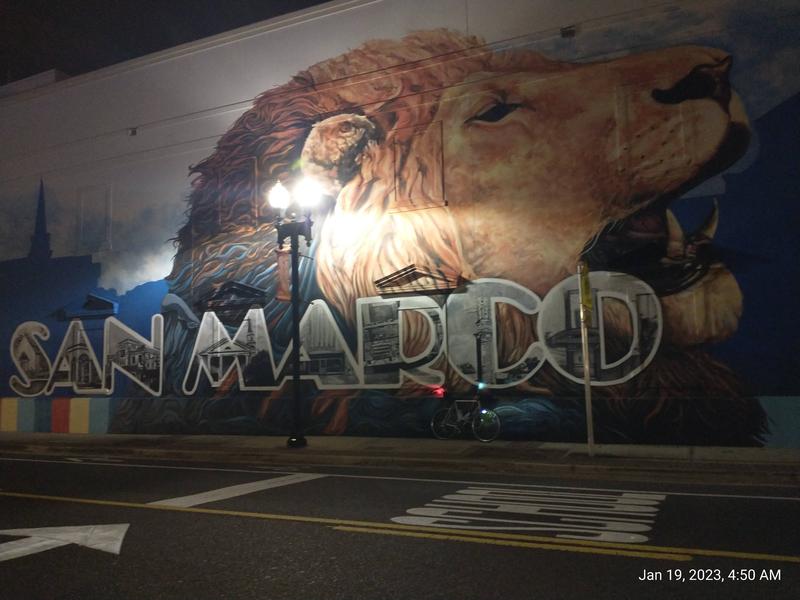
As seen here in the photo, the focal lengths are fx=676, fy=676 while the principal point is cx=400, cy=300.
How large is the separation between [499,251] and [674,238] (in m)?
3.36

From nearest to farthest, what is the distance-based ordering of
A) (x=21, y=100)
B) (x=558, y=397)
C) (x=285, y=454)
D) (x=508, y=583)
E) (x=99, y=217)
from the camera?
1. (x=508, y=583)
2. (x=285, y=454)
3. (x=558, y=397)
4. (x=99, y=217)
5. (x=21, y=100)

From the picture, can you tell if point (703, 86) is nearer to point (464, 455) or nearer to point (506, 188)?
point (506, 188)

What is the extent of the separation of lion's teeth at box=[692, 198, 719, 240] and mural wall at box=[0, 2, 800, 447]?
4 cm

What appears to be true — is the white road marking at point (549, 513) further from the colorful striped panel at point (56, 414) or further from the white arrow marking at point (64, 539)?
the colorful striped panel at point (56, 414)

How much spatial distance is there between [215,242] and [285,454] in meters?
6.91

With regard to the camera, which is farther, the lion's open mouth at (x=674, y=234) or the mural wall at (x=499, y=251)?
the lion's open mouth at (x=674, y=234)

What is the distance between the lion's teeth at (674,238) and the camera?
1265cm

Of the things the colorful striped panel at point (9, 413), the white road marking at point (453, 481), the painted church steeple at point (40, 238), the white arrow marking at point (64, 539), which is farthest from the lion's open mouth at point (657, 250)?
the colorful striped panel at point (9, 413)

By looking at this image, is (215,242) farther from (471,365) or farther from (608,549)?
(608,549)

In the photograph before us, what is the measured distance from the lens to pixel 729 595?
4441mm

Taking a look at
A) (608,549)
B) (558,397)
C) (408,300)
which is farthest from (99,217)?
Answer: (608,549)

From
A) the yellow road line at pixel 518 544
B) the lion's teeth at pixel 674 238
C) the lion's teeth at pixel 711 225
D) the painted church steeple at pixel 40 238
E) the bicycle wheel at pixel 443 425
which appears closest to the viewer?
the yellow road line at pixel 518 544

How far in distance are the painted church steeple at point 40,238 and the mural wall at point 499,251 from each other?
2.66 meters

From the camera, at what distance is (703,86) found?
41.9 feet
